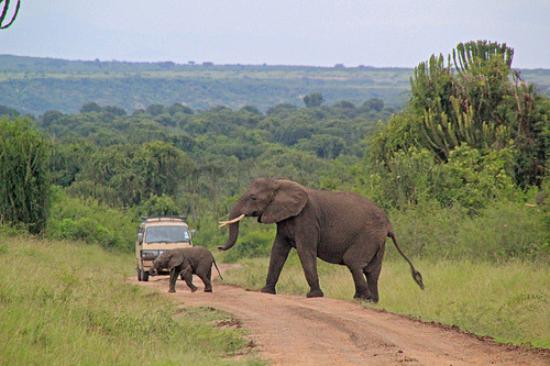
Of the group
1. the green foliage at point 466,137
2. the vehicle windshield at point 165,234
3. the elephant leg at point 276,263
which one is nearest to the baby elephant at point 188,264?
the elephant leg at point 276,263

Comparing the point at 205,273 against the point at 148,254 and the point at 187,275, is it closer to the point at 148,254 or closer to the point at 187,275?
the point at 187,275

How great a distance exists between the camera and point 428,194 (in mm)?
32594

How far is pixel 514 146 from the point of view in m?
35.2

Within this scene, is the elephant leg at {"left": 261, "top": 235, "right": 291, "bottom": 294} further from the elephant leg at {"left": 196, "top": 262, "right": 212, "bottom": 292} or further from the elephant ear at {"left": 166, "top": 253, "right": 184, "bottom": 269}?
the elephant ear at {"left": 166, "top": 253, "right": 184, "bottom": 269}

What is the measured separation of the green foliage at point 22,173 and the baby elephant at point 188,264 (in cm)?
1208

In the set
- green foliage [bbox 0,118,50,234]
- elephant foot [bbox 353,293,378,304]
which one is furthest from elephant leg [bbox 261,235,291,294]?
green foliage [bbox 0,118,50,234]

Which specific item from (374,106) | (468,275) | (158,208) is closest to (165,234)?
(468,275)

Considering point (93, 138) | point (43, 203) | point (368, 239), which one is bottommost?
point (93, 138)

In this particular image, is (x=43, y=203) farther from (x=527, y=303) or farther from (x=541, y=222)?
(x=527, y=303)

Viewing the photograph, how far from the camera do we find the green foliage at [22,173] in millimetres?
32688


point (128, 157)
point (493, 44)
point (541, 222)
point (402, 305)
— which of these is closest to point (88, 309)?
point (402, 305)

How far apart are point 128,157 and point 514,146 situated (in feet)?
86.2

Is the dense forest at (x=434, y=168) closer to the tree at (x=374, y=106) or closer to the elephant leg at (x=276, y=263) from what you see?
the elephant leg at (x=276, y=263)

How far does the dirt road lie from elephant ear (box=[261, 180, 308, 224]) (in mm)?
2567
